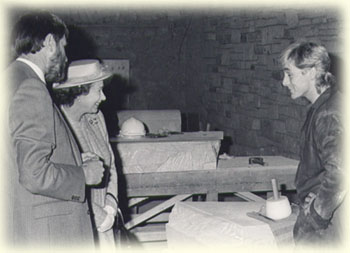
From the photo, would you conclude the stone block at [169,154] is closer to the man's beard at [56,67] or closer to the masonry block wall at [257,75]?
the masonry block wall at [257,75]

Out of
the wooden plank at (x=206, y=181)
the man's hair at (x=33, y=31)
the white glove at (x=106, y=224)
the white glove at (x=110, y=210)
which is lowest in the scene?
the wooden plank at (x=206, y=181)

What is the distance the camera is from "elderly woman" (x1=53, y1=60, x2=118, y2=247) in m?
2.98

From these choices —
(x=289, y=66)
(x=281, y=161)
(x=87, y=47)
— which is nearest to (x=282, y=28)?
(x=281, y=161)

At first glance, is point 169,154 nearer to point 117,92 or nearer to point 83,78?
point 83,78

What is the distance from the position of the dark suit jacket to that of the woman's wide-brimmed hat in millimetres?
746

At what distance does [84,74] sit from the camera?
3.06m

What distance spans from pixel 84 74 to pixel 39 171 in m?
1.12

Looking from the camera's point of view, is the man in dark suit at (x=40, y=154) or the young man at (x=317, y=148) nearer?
the man in dark suit at (x=40, y=154)

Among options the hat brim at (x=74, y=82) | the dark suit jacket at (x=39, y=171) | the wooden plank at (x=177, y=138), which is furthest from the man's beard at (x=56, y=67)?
the wooden plank at (x=177, y=138)

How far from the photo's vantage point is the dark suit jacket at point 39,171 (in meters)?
2.03

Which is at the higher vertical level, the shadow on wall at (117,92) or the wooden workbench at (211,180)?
the shadow on wall at (117,92)

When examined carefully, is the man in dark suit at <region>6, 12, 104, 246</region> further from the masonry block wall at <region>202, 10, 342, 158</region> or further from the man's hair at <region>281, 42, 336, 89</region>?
the masonry block wall at <region>202, 10, 342, 158</region>

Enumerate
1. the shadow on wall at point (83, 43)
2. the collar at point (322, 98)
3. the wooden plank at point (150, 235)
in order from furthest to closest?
the shadow on wall at point (83, 43)
the wooden plank at point (150, 235)
the collar at point (322, 98)

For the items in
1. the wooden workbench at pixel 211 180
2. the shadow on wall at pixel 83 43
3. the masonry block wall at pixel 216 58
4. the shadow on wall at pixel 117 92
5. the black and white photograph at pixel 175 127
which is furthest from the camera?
the shadow on wall at pixel 117 92
